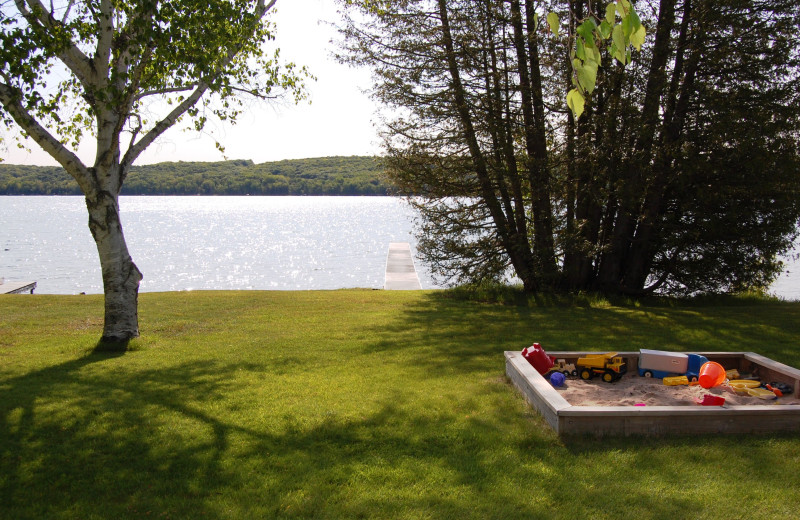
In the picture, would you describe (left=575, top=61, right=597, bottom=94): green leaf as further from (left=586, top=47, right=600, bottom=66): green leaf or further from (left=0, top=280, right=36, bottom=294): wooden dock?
(left=0, top=280, right=36, bottom=294): wooden dock

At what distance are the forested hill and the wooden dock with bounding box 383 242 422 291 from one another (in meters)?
94.9

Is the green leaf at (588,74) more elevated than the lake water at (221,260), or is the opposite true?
the green leaf at (588,74)

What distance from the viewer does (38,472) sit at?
→ 431 centimetres

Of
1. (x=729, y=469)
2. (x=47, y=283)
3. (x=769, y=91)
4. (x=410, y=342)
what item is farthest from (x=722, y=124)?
(x=47, y=283)

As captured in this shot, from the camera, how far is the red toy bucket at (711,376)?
227 inches

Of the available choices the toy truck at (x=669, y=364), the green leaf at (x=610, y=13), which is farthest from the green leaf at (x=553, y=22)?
the toy truck at (x=669, y=364)

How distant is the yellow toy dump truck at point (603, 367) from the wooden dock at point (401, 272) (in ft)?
46.0

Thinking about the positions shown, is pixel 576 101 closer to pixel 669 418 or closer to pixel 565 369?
pixel 669 418

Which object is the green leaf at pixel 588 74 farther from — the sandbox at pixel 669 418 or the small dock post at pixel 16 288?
the small dock post at pixel 16 288

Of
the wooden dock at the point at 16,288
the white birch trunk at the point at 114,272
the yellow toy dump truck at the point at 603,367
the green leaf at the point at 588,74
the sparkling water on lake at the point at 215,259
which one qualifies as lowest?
the sparkling water on lake at the point at 215,259

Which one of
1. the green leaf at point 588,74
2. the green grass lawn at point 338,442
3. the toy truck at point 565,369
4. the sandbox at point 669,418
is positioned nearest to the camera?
the green leaf at point 588,74

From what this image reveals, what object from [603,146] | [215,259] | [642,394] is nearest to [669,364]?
[642,394]

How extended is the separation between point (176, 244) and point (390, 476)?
183ft

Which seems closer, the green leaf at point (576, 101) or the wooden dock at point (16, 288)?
the green leaf at point (576, 101)
